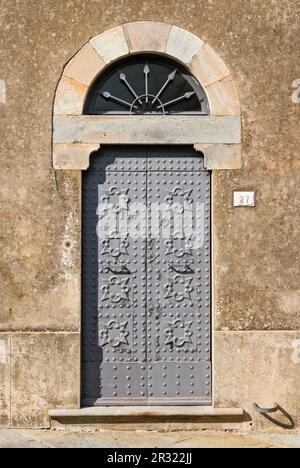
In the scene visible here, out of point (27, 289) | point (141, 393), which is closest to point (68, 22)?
point (27, 289)

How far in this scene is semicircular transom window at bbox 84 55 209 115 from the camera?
6996mm

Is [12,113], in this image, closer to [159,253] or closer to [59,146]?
[59,146]

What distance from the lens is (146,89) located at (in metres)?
7.01

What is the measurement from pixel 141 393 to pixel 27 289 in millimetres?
1513

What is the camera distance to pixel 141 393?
6.83 m

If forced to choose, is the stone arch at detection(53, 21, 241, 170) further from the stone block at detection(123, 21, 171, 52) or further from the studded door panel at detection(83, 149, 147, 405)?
the studded door panel at detection(83, 149, 147, 405)

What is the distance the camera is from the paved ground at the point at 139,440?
625 centimetres

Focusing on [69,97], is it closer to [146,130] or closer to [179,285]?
[146,130]

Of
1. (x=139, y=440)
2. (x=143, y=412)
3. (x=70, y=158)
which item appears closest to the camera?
(x=139, y=440)

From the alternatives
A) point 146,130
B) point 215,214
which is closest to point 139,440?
point 215,214

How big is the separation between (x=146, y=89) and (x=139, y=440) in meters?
3.41

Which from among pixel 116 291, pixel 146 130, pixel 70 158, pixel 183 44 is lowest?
pixel 116 291

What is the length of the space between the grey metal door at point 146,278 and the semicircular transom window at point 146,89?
405mm

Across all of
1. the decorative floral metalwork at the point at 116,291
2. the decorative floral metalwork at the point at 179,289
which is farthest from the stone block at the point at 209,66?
the decorative floral metalwork at the point at 116,291
